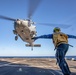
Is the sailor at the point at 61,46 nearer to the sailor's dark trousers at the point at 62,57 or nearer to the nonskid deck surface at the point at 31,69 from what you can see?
the sailor's dark trousers at the point at 62,57

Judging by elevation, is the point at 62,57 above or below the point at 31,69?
below

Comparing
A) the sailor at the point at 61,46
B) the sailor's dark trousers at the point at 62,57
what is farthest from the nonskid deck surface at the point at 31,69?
the sailor's dark trousers at the point at 62,57

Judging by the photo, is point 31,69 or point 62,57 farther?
point 31,69

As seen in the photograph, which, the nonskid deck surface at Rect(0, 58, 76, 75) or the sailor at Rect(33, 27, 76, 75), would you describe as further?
the nonskid deck surface at Rect(0, 58, 76, 75)

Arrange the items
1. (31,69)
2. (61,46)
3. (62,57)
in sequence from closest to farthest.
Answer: (62,57) < (61,46) < (31,69)

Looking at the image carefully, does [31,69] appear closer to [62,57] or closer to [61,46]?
[61,46]

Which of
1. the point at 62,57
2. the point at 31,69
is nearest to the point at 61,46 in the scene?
the point at 62,57

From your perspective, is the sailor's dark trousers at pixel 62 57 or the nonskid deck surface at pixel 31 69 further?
the nonskid deck surface at pixel 31 69

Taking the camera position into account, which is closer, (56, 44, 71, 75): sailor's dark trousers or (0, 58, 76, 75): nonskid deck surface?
(56, 44, 71, 75): sailor's dark trousers

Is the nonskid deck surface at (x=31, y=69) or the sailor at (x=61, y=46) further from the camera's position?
the nonskid deck surface at (x=31, y=69)

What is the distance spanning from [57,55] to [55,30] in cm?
122

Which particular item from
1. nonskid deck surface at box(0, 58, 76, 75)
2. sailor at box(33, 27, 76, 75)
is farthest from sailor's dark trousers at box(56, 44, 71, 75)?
nonskid deck surface at box(0, 58, 76, 75)

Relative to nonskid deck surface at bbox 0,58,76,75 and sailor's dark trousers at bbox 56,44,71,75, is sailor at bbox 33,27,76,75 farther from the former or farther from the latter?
nonskid deck surface at bbox 0,58,76,75

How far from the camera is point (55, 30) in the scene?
9.18 m
